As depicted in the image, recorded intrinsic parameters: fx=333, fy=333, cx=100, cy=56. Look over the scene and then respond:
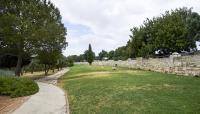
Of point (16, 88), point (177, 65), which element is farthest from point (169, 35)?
point (16, 88)

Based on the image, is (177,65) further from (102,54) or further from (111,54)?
(102,54)

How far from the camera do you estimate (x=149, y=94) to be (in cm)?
1697

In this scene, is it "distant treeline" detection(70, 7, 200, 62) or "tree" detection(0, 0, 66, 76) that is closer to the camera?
"tree" detection(0, 0, 66, 76)

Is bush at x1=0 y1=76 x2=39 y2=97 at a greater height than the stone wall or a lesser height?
lesser

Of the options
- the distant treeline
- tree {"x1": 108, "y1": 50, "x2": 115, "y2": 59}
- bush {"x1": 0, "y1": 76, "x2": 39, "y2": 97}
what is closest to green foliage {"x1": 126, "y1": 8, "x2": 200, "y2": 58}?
the distant treeline

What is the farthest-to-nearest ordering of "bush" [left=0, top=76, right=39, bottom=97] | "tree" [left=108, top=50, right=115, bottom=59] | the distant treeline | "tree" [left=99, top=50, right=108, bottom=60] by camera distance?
"tree" [left=99, top=50, right=108, bottom=60]
"tree" [left=108, top=50, right=115, bottom=59]
the distant treeline
"bush" [left=0, top=76, right=39, bottom=97]

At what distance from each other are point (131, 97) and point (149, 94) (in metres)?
1.17

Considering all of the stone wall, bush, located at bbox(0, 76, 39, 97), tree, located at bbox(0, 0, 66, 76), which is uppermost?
tree, located at bbox(0, 0, 66, 76)

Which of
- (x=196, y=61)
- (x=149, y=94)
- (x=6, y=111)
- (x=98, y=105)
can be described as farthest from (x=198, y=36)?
(x=6, y=111)

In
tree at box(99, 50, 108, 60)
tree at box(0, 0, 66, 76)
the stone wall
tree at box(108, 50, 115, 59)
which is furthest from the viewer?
tree at box(99, 50, 108, 60)

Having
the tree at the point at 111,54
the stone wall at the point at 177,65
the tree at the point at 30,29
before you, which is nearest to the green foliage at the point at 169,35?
the stone wall at the point at 177,65

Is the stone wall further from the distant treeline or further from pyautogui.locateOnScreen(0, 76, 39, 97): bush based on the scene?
pyautogui.locateOnScreen(0, 76, 39, 97): bush

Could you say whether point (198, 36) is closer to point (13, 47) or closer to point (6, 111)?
point (13, 47)

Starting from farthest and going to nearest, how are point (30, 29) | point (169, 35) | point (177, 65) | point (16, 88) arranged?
point (169, 35) → point (30, 29) → point (177, 65) → point (16, 88)
